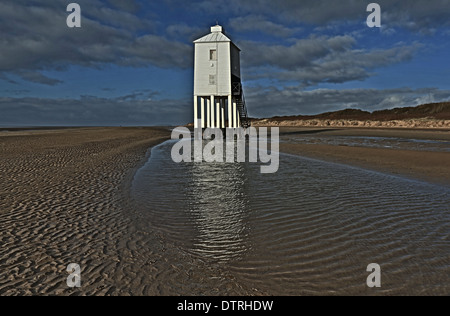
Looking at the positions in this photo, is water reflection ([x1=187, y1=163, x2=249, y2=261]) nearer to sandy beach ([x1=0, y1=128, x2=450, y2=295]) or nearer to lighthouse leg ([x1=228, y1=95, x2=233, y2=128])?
sandy beach ([x1=0, y1=128, x2=450, y2=295])

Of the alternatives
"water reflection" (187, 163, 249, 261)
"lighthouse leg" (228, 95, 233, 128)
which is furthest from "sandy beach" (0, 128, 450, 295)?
"lighthouse leg" (228, 95, 233, 128)

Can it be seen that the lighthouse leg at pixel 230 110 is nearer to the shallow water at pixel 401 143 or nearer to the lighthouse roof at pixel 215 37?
the lighthouse roof at pixel 215 37

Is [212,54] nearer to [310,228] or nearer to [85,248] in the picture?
[310,228]

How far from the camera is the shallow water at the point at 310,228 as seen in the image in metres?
3.93

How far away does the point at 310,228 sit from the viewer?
227 inches

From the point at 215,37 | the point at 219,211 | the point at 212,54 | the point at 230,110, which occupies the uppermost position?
the point at 215,37

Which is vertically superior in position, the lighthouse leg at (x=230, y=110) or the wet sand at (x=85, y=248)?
the lighthouse leg at (x=230, y=110)

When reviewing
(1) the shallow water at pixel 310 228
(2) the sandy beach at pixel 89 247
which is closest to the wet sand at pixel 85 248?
(2) the sandy beach at pixel 89 247

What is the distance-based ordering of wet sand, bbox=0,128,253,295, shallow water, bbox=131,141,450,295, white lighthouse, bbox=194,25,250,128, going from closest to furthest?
1. wet sand, bbox=0,128,253,295
2. shallow water, bbox=131,141,450,295
3. white lighthouse, bbox=194,25,250,128

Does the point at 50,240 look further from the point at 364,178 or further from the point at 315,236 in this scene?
the point at 364,178

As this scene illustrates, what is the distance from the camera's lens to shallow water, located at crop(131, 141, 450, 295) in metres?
3.93

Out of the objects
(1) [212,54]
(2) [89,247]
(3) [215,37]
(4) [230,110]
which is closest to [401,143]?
(4) [230,110]

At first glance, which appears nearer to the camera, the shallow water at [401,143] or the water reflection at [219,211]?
the water reflection at [219,211]
